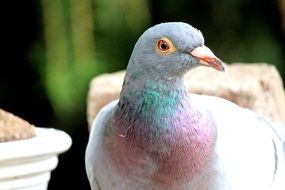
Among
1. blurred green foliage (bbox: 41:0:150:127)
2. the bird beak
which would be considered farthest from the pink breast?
blurred green foliage (bbox: 41:0:150:127)

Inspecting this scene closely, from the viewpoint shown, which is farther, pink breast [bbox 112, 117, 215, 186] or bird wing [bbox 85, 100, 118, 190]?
bird wing [bbox 85, 100, 118, 190]

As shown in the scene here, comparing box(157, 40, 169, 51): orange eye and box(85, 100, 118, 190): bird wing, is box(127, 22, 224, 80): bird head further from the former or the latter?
box(85, 100, 118, 190): bird wing

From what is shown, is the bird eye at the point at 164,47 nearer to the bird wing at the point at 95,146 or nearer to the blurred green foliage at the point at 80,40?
the bird wing at the point at 95,146

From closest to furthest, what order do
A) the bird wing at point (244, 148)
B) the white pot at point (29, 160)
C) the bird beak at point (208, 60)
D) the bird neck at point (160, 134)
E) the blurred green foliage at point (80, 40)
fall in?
the bird beak at point (208, 60), the bird neck at point (160, 134), the bird wing at point (244, 148), the white pot at point (29, 160), the blurred green foliage at point (80, 40)

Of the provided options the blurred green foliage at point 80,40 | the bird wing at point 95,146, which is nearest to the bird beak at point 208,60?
the bird wing at point 95,146

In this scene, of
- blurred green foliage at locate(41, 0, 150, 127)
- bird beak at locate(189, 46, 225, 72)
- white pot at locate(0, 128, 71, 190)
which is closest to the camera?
bird beak at locate(189, 46, 225, 72)

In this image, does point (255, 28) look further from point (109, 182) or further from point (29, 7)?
point (109, 182)

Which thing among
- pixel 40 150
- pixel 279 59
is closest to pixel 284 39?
pixel 279 59
